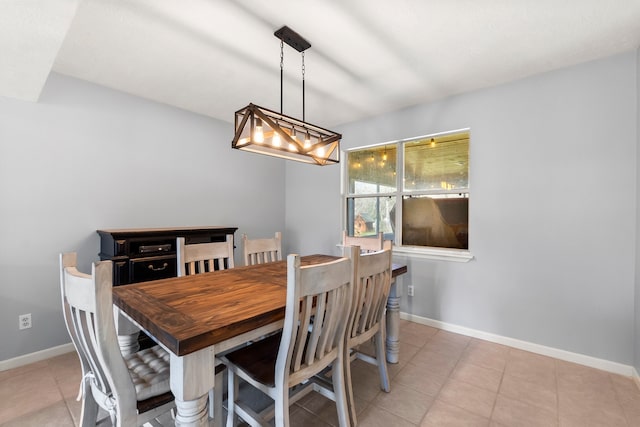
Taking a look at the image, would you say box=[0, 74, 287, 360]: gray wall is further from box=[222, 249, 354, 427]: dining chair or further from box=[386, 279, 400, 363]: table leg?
box=[386, 279, 400, 363]: table leg

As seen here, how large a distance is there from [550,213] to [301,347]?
241 cm

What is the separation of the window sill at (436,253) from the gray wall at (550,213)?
57mm

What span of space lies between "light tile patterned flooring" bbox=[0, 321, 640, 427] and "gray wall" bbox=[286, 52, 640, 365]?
37cm

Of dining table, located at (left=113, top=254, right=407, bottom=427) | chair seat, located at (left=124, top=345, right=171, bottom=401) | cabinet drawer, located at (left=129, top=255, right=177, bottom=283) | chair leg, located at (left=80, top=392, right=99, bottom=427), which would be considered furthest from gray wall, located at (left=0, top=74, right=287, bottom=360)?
chair seat, located at (left=124, top=345, right=171, bottom=401)

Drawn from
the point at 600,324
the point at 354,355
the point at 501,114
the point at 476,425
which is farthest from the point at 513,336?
the point at 501,114

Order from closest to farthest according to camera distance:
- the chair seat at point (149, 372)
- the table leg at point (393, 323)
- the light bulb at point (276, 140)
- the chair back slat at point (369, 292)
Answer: the chair seat at point (149, 372), the chair back slat at point (369, 292), the light bulb at point (276, 140), the table leg at point (393, 323)

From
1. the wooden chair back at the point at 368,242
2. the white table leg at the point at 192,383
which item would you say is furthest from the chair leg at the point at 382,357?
the white table leg at the point at 192,383

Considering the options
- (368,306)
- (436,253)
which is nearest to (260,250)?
(368,306)

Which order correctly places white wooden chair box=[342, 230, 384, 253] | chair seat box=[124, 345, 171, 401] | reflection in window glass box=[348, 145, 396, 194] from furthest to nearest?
1. reflection in window glass box=[348, 145, 396, 194]
2. white wooden chair box=[342, 230, 384, 253]
3. chair seat box=[124, 345, 171, 401]

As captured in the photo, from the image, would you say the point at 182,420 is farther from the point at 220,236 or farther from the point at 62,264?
the point at 220,236

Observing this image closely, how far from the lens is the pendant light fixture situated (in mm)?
1654

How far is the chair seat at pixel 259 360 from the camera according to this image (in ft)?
4.33

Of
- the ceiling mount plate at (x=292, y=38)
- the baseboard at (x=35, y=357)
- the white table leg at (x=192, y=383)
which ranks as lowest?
the baseboard at (x=35, y=357)

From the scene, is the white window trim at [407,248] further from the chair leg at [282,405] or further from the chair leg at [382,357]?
the chair leg at [282,405]
